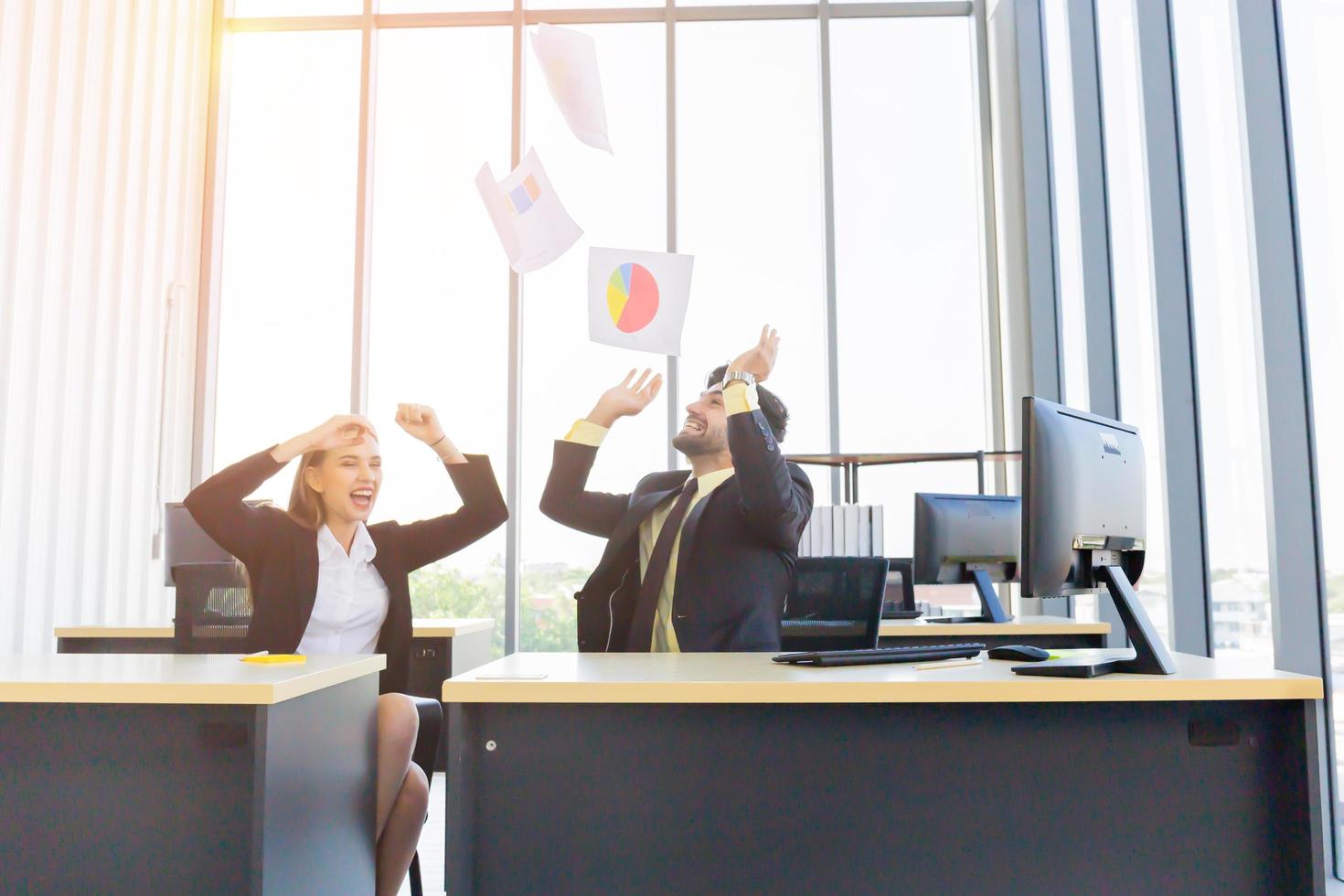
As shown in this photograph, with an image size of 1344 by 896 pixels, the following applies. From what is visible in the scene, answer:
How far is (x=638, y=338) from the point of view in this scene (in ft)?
9.24

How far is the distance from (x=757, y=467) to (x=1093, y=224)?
8.76 ft

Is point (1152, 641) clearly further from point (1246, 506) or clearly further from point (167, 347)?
point (167, 347)

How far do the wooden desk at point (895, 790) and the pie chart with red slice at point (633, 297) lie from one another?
1.40 m

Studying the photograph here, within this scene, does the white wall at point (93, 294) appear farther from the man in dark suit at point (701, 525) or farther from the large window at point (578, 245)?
the man in dark suit at point (701, 525)

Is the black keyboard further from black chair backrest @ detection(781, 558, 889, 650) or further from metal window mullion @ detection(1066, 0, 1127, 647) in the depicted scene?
metal window mullion @ detection(1066, 0, 1127, 647)

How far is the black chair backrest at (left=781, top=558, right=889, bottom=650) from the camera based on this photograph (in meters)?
2.55

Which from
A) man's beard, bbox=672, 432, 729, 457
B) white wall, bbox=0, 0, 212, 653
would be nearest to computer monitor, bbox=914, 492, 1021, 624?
man's beard, bbox=672, 432, 729, 457

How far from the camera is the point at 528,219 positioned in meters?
3.04

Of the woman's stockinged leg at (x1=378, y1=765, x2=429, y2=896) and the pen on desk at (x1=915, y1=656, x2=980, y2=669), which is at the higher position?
the pen on desk at (x1=915, y1=656, x2=980, y2=669)

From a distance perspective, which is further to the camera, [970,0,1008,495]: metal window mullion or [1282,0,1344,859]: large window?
[970,0,1008,495]: metal window mullion

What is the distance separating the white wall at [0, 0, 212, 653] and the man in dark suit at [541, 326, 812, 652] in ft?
8.76

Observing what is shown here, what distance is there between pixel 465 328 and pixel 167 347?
139 cm

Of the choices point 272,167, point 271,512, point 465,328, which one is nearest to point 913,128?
point 465,328

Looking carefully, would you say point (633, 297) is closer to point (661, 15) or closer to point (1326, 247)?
point (1326, 247)
